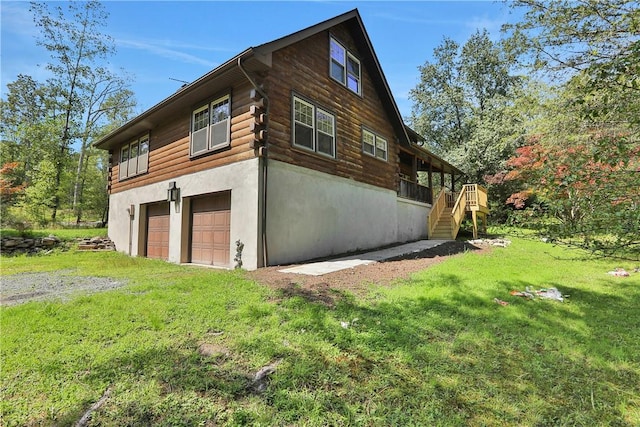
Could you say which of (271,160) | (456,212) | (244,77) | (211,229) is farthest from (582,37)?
(456,212)

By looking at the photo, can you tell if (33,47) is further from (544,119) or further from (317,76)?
(544,119)

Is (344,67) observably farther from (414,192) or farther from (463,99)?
(463,99)

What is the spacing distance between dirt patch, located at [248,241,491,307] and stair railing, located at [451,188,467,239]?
6.44 m

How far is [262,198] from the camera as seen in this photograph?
7.70m

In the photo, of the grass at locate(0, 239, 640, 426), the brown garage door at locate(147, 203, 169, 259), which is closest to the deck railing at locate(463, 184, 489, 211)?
the grass at locate(0, 239, 640, 426)

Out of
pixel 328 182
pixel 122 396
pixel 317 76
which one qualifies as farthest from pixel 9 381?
pixel 317 76

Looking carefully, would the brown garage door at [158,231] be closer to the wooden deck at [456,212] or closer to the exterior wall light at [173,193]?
the exterior wall light at [173,193]

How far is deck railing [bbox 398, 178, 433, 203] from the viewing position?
14745 millimetres

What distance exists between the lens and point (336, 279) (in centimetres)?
617

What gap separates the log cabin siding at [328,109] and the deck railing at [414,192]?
1.13m

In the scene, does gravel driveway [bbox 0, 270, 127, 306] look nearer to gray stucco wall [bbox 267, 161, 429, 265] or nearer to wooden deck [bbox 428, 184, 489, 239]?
gray stucco wall [bbox 267, 161, 429, 265]

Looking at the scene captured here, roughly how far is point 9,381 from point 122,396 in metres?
1.18

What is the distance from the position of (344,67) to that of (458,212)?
28.1 ft

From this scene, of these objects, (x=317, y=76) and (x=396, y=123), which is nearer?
(x=317, y=76)
